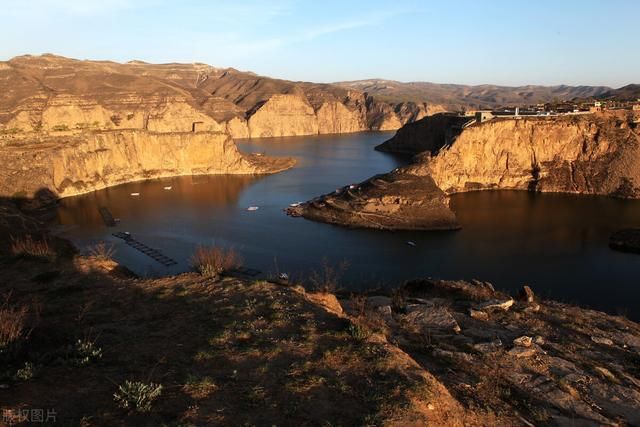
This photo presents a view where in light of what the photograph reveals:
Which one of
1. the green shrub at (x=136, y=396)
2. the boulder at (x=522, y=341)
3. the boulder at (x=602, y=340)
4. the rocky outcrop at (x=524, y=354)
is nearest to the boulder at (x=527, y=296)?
the rocky outcrop at (x=524, y=354)

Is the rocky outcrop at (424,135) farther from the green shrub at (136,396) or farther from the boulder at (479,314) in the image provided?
→ the green shrub at (136,396)

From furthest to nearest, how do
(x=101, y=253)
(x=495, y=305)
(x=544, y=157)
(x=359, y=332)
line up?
(x=544, y=157)
(x=101, y=253)
(x=495, y=305)
(x=359, y=332)

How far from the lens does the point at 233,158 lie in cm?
8694

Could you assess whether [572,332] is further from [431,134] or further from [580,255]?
[431,134]

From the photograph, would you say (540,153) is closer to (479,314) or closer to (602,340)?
(602,340)

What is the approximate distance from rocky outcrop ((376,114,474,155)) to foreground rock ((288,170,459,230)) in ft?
117

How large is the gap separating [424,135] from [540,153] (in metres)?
36.8

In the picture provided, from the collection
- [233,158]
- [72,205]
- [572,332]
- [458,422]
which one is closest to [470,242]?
[572,332]

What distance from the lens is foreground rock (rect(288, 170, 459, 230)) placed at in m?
49.5

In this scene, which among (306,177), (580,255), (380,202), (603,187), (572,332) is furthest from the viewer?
(306,177)

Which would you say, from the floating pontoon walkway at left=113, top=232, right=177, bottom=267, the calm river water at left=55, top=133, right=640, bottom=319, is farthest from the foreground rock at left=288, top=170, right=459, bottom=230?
the floating pontoon walkway at left=113, top=232, right=177, bottom=267

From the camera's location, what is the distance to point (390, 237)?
151 ft

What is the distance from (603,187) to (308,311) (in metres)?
66.9

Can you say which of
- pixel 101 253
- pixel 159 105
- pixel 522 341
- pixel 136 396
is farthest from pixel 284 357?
pixel 159 105
